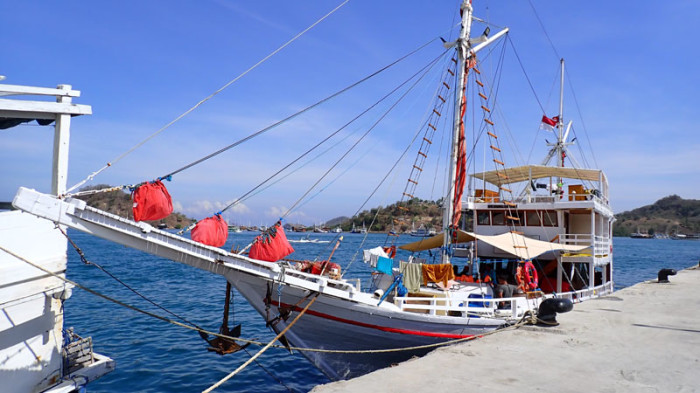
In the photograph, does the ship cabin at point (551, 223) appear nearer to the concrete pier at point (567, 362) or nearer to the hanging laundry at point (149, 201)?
the concrete pier at point (567, 362)

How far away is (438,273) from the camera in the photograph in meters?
13.2

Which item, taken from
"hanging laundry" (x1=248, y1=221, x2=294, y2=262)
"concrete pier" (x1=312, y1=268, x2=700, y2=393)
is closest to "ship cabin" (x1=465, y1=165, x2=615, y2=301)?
"concrete pier" (x1=312, y1=268, x2=700, y2=393)

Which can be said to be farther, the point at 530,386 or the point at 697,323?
the point at 697,323

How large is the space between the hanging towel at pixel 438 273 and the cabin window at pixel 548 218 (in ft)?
22.8

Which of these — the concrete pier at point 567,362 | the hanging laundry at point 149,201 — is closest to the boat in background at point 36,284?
the hanging laundry at point 149,201

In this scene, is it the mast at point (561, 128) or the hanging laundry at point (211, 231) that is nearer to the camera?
the hanging laundry at point (211, 231)

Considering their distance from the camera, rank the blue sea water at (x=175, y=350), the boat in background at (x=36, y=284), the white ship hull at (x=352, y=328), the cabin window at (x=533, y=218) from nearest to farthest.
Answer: the boat in background at (x=36, y=284) → the white ship hull at (x=352, y=328) → the blue sea water at (x=175, y=350) → the cabin window at (x=533, y=218)

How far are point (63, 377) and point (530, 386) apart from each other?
9.17 meters

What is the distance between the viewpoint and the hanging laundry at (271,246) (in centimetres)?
936

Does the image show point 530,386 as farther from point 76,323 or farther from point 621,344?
point 76,323

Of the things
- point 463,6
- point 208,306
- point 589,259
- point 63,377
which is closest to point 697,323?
point 589,259

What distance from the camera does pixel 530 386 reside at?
6.71 m

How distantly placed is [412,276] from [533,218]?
8.29m

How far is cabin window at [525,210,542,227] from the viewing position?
18.0 m
